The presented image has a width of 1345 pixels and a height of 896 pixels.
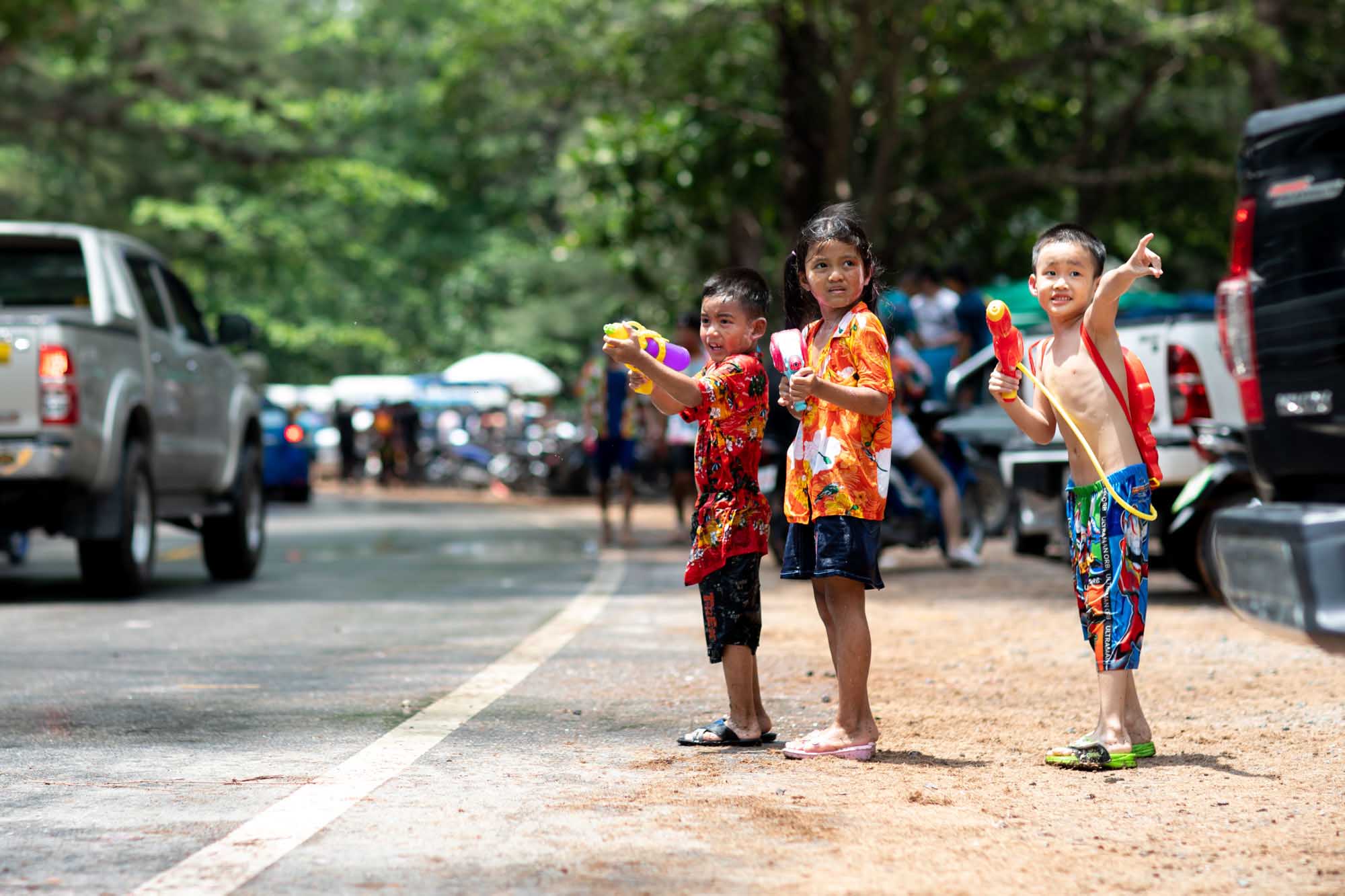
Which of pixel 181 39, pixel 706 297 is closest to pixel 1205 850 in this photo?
pixel 706 297

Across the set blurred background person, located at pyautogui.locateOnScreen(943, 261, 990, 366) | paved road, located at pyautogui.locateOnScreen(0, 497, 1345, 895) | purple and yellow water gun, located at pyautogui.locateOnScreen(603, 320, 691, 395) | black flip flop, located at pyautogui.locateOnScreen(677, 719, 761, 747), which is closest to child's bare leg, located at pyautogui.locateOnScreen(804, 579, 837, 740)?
black flip flop, located at pyautogui.locateOnScreen(677, 719, 761, 747)

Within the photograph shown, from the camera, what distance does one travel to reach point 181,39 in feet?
99.7

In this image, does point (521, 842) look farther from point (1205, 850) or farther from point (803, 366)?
point (803, 366)

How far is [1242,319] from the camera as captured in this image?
6.75m

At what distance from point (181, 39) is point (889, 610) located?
864 inches

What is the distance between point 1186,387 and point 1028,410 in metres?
4.71

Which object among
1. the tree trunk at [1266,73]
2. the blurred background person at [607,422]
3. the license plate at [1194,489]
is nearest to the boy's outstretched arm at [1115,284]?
the license plate at [1194,489]

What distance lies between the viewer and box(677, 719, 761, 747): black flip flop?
6.28m

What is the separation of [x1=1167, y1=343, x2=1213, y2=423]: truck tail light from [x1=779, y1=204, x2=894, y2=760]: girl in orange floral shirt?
4.73 metres

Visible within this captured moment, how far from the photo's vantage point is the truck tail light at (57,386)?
36.3 feet

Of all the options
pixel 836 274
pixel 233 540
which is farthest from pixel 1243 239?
pixel 233 540

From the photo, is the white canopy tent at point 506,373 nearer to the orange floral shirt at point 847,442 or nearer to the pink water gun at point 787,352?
the pink water gun at point 787,352

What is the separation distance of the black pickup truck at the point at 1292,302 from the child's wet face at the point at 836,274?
135 cm

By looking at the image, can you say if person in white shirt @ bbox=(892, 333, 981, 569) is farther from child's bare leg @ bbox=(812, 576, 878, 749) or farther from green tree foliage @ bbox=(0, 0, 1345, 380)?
green tree foliage @ bbox=(0, 0, 1345, 380)
